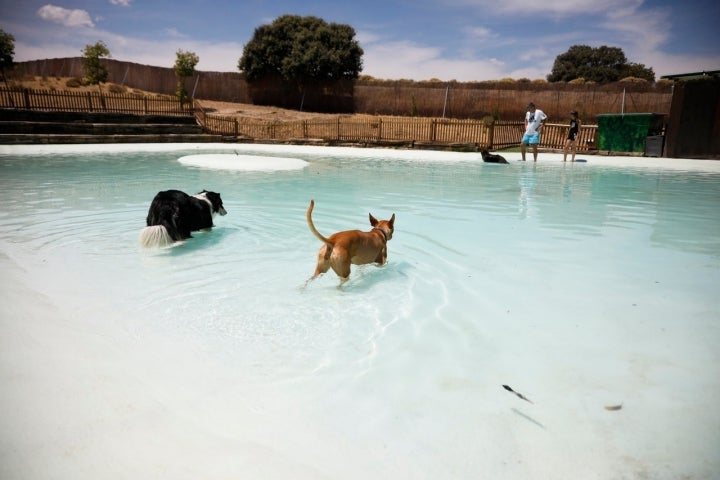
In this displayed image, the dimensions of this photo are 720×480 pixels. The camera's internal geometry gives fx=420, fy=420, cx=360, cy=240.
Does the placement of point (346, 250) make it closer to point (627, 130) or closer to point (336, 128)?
point (627, 130)

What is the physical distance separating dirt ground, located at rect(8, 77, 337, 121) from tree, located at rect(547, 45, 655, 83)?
Answer: 49.0m

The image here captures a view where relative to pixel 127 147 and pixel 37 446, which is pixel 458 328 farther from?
pixel 127 147

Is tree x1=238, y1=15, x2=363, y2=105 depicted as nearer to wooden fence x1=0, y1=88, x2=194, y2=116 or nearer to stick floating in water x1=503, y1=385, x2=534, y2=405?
wooden fence x1=0, y1=88, x2=194, y2=116

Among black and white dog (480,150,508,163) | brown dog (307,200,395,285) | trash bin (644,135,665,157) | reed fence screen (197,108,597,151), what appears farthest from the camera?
reed fence screen (197,108,597,151)

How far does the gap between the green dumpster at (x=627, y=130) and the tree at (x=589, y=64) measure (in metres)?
51.5

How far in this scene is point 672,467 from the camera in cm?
204

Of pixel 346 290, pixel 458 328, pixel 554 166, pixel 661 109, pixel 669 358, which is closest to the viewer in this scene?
pixel 669 358

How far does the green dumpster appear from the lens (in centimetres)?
1931

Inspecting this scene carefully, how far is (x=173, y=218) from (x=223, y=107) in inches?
1456

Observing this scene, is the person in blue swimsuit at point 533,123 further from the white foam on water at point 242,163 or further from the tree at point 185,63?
the tree at point 185,63

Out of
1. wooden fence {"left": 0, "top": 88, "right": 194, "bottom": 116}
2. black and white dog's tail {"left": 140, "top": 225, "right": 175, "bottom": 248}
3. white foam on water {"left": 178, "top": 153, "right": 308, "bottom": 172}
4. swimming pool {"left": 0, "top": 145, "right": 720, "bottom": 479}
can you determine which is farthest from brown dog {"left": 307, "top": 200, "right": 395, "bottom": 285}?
wooden fence {"left": 0, "top": 88, "right": 194, "bottom": 116}

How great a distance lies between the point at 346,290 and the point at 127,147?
66.1 feet

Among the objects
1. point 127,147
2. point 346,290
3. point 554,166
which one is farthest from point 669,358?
point 127,147

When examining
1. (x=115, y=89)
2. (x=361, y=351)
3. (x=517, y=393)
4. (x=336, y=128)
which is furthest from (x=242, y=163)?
(x=115, y=89)
